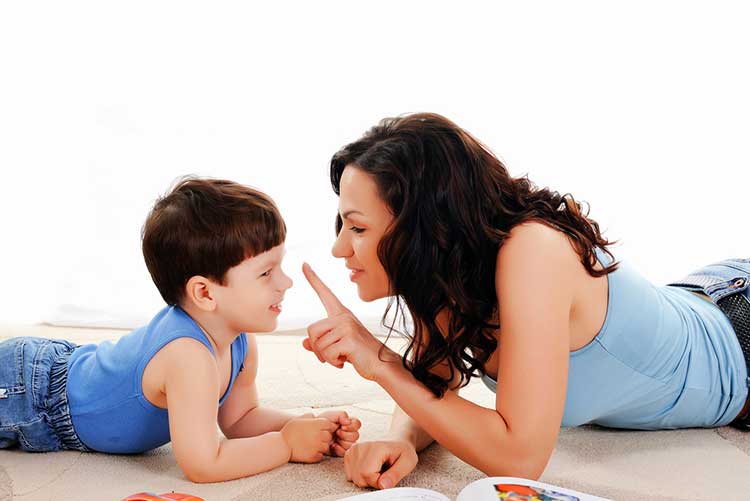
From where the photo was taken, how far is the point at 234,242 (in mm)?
1255

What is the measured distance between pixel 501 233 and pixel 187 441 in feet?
1.81

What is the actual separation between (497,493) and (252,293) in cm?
51

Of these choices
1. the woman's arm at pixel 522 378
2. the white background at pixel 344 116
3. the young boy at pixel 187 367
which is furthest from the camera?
the white background at pixel 344 116

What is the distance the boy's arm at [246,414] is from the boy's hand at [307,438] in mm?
123

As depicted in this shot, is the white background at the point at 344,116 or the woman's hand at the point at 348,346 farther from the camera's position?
the white background at the point at 344,116

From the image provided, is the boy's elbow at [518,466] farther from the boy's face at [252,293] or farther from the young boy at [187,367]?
the boy's face at [252,293]

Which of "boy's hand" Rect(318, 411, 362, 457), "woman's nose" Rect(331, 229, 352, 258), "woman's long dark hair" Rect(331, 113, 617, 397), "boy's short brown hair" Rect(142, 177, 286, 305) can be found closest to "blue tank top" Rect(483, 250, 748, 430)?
"woman's long dark hair" Rect(331, 113, 617, 397)

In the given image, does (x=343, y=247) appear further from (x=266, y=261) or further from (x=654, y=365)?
(x=654, y=365)

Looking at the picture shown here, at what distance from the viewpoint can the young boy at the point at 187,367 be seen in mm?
1216

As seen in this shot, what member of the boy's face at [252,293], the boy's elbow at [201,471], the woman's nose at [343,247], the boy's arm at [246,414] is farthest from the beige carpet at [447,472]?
the woman's nose at [343,247]

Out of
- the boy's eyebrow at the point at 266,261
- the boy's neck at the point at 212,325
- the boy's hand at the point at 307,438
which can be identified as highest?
the boy's eyebrow at the point at 266,261

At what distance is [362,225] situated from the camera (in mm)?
1195

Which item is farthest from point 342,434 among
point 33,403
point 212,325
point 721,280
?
point 721,280

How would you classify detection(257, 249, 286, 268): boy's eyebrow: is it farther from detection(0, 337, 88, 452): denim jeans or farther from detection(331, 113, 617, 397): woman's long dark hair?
detection(0, 337, 88, 452): denim jeans
